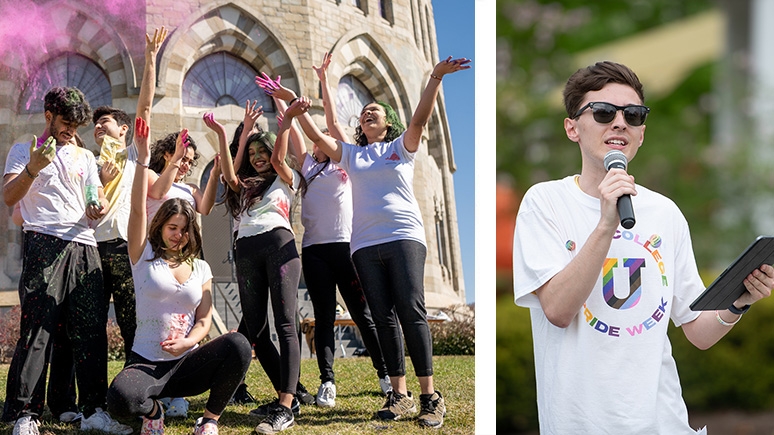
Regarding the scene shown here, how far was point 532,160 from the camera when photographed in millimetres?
4781

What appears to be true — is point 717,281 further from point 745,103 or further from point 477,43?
point 745,103

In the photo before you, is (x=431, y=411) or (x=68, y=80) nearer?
(x=431, y=411)

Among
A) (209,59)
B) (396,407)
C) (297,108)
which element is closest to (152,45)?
(297,108)

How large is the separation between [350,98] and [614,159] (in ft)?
12.4

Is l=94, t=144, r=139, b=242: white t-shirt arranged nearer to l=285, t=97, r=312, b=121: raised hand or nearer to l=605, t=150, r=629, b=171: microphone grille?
l=285, t=97, r=312, b=121: raised hand

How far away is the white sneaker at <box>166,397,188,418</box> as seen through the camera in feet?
12.4

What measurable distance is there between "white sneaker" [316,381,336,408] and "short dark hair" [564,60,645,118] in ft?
6.74

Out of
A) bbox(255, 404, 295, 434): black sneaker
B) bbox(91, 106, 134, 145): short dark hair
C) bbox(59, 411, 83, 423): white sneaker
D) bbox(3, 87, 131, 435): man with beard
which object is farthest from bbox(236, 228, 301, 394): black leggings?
bbox(91, 106, 134, 145): short dark hair

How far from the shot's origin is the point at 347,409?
394 centimetres

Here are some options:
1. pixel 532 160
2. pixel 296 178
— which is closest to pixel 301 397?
pixel 296 178

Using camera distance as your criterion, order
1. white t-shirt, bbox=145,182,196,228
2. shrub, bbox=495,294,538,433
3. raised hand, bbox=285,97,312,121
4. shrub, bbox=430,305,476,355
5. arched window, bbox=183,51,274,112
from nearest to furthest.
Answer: raised hand, bbox=285,97,312,121
white t-shirt, bbox=145,182,196,228
shrub, bbox=495,294,538,433
arched window, bbox=183,51,274,112
shrub, bbox=430,305,476,355

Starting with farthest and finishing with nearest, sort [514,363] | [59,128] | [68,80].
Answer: [514,363] → [68,80] → [59,128]

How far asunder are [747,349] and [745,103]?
163 centimetres

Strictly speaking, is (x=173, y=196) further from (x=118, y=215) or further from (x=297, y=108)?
(x=297, y=108)
